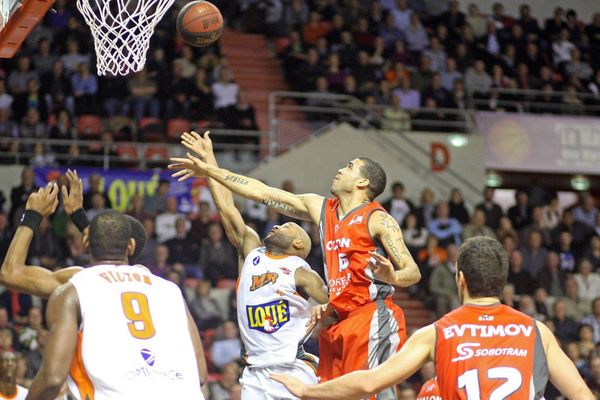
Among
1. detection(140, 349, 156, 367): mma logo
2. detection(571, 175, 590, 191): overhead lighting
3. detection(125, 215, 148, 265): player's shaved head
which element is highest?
detection(571, 175, 590, 191): overhead lighting

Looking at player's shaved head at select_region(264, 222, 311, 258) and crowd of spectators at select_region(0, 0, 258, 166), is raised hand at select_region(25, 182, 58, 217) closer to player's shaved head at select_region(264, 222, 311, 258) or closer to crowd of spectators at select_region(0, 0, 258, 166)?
player's shaved head at select_region(264, 222, 311, 258)

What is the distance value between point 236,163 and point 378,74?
367cm

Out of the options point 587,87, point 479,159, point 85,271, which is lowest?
point 85,271

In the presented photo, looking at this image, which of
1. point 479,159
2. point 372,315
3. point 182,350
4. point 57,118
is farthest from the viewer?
point 479,159

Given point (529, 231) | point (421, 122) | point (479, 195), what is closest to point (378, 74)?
point (421, 122)

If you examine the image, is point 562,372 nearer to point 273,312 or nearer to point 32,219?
point 32,219

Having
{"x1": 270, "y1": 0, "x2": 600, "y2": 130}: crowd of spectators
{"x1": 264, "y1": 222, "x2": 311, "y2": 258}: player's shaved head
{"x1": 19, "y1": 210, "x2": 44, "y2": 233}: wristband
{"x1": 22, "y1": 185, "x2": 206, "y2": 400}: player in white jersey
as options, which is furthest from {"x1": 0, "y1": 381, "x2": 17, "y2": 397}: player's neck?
{"x1": 270, "y1": 0, "x2": 600, "y2": 130}: crowd of spectators

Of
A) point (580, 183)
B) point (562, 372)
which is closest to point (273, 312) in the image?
point (562, 372)

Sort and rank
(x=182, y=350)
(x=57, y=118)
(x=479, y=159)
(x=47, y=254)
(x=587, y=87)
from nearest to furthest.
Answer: (x=182, y=350) < (x=47, y=254) < (x=57, y=118) < (x=479, y=159) < (x=587, y=87)

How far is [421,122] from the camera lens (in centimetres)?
1822

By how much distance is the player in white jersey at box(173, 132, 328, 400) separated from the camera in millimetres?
7746

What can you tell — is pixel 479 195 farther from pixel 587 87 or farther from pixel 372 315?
pixel 372 315

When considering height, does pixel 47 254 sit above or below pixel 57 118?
below

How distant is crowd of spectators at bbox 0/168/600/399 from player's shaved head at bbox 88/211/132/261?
698 cm
